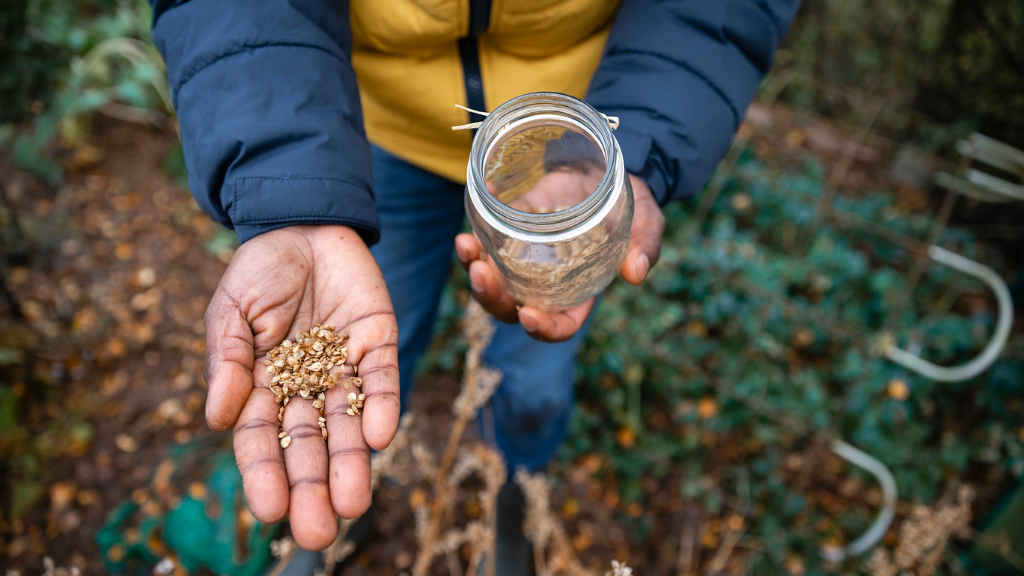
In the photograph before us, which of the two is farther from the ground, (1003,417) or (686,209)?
(686,209)

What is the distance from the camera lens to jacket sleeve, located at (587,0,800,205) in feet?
4.84

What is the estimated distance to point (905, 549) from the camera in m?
1.52

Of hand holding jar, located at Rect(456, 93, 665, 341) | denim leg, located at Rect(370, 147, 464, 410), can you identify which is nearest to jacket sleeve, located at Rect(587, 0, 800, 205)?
hand holding jar, located at Rect(456, 93, 665, 341)

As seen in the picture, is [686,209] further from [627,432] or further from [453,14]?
[453,14]

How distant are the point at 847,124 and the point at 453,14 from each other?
2858 millimetres

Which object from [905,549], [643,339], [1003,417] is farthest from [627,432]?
[1003,417]

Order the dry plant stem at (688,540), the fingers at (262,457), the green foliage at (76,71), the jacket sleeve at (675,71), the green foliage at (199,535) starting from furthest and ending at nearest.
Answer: the green foliage at (76,71)
the dry plant stem at (688,540)
the green foliage at (199,535)
the jacket sleeve at (675,71)
the fingers at (262,457)

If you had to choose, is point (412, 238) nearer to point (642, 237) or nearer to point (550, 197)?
point (550, 197)

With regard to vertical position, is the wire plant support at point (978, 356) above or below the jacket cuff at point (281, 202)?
below

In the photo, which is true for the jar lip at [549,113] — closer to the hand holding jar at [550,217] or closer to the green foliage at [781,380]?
the hand holding jar at [550,217]

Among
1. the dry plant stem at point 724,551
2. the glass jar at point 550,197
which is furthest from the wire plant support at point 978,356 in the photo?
the glass jar at point 550,197

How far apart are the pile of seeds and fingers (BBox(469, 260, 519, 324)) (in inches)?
12.8

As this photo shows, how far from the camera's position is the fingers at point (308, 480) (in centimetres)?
104

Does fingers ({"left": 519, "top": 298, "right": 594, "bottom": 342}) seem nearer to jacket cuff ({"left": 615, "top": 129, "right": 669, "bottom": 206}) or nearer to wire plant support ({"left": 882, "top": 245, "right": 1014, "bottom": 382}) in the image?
jacket cuff ({"left": 615, "top": 129, "right": 669, "bottom": 206})
